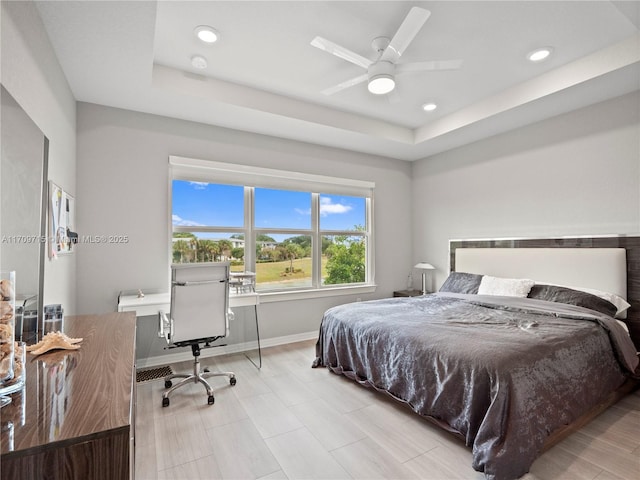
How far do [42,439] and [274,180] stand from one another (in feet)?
11.8

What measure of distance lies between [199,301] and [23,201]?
1.39 metres

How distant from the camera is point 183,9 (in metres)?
2.19

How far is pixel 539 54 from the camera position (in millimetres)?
2717

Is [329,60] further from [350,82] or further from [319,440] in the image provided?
[319,440]

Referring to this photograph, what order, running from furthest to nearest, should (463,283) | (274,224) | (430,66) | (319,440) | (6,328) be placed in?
(274,224) < (463,283) < (430,66) < (319,440) < (6,328)

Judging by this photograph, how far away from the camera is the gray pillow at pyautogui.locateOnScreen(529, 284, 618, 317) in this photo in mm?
2863

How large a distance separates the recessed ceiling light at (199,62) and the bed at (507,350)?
2.57 metres

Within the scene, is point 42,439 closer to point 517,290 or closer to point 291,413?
point 291,413

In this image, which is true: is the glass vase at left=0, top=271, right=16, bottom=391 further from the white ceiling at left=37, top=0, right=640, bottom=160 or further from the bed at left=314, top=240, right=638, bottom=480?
the bed at left=314, top=240, right=638, bottom=480

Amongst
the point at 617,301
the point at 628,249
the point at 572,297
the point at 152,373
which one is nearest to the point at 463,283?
the point at 572,297

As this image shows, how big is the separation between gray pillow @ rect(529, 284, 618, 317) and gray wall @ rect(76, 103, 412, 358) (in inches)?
107

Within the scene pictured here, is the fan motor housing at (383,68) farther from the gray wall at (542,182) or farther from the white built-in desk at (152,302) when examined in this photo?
the white built-in desk at (152,302)

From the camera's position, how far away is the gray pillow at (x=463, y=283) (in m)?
3.84

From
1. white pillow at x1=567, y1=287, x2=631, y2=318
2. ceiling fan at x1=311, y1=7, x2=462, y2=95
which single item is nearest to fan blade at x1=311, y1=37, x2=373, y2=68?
ceiling fan at x1=311, y1=7, x2=462, y2=95
